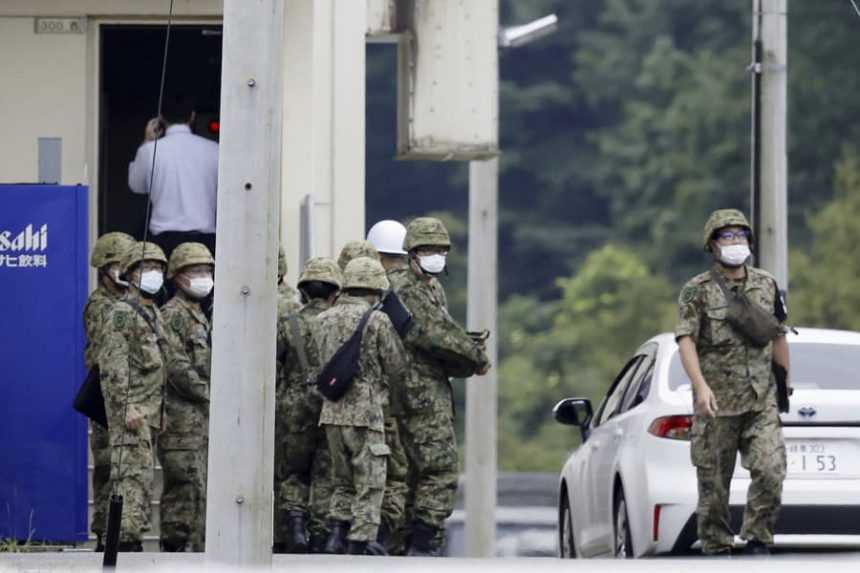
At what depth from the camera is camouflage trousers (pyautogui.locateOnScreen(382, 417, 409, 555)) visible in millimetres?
14641

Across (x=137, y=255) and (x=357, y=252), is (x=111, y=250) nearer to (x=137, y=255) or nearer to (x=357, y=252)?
(x=137, y=255)

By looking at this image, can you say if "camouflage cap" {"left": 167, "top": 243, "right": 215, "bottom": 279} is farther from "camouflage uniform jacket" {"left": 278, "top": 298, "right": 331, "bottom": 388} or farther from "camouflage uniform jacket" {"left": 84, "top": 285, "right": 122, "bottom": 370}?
"camouflage uniform jacket" {"left": 278, "top": 298, "right": 331, "bottom": 388}

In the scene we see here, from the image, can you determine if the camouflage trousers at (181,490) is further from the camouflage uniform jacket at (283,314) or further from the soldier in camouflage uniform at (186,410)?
the camouflage uniform jacket at (283,314)

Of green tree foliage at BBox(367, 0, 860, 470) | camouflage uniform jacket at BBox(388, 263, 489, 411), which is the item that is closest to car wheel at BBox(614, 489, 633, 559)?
camouflage uniform jacket at BBox(388, 263, 489, 411)

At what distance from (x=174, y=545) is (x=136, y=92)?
6105mm

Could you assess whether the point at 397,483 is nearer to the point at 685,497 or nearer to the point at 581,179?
the point at 685,497

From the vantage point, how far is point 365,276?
46.2 feet

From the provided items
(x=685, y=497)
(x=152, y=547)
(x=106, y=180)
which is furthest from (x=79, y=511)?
(x=106, y=180)

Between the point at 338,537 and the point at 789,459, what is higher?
the point at 789,459

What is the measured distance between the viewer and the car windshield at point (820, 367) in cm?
1391

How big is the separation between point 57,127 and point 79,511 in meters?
3.70

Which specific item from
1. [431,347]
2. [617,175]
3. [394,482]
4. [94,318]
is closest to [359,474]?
[394,482]

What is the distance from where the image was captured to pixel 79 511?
14492 millimetres

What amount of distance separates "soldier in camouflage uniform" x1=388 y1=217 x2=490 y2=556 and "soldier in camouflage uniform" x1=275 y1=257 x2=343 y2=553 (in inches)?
18.1
